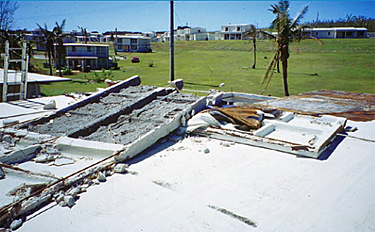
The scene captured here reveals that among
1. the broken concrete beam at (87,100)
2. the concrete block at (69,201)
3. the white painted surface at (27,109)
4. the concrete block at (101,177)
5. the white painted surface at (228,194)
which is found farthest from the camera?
the white painted surface at (27,109)

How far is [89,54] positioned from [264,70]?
27.0 metres

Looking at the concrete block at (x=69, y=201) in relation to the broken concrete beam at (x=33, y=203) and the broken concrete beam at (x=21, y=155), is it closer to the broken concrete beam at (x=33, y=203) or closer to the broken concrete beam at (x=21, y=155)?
the broken concrete beam at (x=33, y=203)

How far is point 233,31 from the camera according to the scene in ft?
296

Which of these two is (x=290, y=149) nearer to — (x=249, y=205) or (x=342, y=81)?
(x=249, y=205)

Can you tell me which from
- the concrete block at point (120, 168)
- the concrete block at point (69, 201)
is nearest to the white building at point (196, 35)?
the concrete block at point (120, 168)

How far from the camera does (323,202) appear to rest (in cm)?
550

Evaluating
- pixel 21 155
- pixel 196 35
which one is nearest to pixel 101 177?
pixel 21 155

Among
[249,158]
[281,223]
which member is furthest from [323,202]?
[249,158]

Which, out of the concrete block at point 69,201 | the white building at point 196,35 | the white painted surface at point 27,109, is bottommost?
the concrete block at point 69,201

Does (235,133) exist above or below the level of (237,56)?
below

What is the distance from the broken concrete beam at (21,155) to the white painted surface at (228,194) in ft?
7.40

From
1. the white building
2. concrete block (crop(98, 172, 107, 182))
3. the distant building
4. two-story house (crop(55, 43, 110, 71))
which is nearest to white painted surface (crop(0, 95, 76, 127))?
concrete block (crop(98, 172, 107, 182))

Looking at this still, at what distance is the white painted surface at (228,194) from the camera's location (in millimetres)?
4820

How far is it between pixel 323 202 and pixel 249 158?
216 cm
